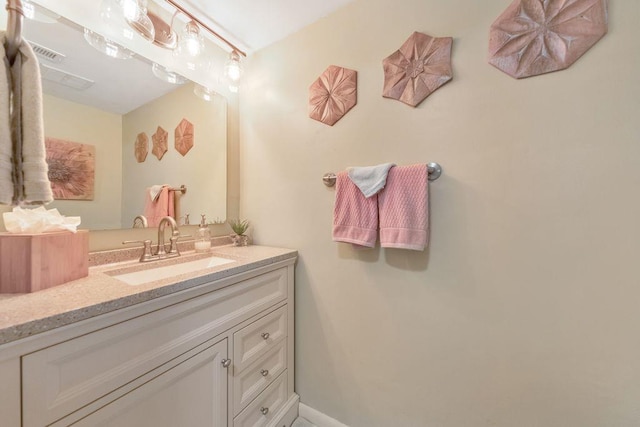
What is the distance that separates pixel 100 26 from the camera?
1.02 metres

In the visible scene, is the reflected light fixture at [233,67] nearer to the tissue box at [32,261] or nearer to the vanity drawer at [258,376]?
the tissue box at [32,261]

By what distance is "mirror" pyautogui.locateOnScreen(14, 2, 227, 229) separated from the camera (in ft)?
3.02

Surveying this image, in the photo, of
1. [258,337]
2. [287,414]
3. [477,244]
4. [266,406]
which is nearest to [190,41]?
[258,337]

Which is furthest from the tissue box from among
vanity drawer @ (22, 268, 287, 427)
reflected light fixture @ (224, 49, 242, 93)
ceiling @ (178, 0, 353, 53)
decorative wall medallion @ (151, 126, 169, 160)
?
ceiling @ (178, 0, 353, 53)

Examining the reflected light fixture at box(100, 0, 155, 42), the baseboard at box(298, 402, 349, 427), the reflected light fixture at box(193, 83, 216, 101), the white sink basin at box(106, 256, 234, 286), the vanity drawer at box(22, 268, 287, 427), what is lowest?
the baseboard at box(298, 402, 349, 427)

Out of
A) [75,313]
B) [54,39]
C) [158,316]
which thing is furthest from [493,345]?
[54,39]

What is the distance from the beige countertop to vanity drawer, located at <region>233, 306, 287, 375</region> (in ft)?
0.92

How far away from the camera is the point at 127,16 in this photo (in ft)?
3.28

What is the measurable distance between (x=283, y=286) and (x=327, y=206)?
48cm

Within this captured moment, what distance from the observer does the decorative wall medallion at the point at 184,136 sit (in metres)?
1.32

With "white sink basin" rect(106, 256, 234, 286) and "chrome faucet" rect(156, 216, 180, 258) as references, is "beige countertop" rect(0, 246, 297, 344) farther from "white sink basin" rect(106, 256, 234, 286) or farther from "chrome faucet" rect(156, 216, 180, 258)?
"chrome faucet" rect(156, 216, 180, 258)

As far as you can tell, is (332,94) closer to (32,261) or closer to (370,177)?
(370,177)

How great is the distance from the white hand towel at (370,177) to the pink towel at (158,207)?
97 cm

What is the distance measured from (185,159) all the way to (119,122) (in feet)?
1.07
